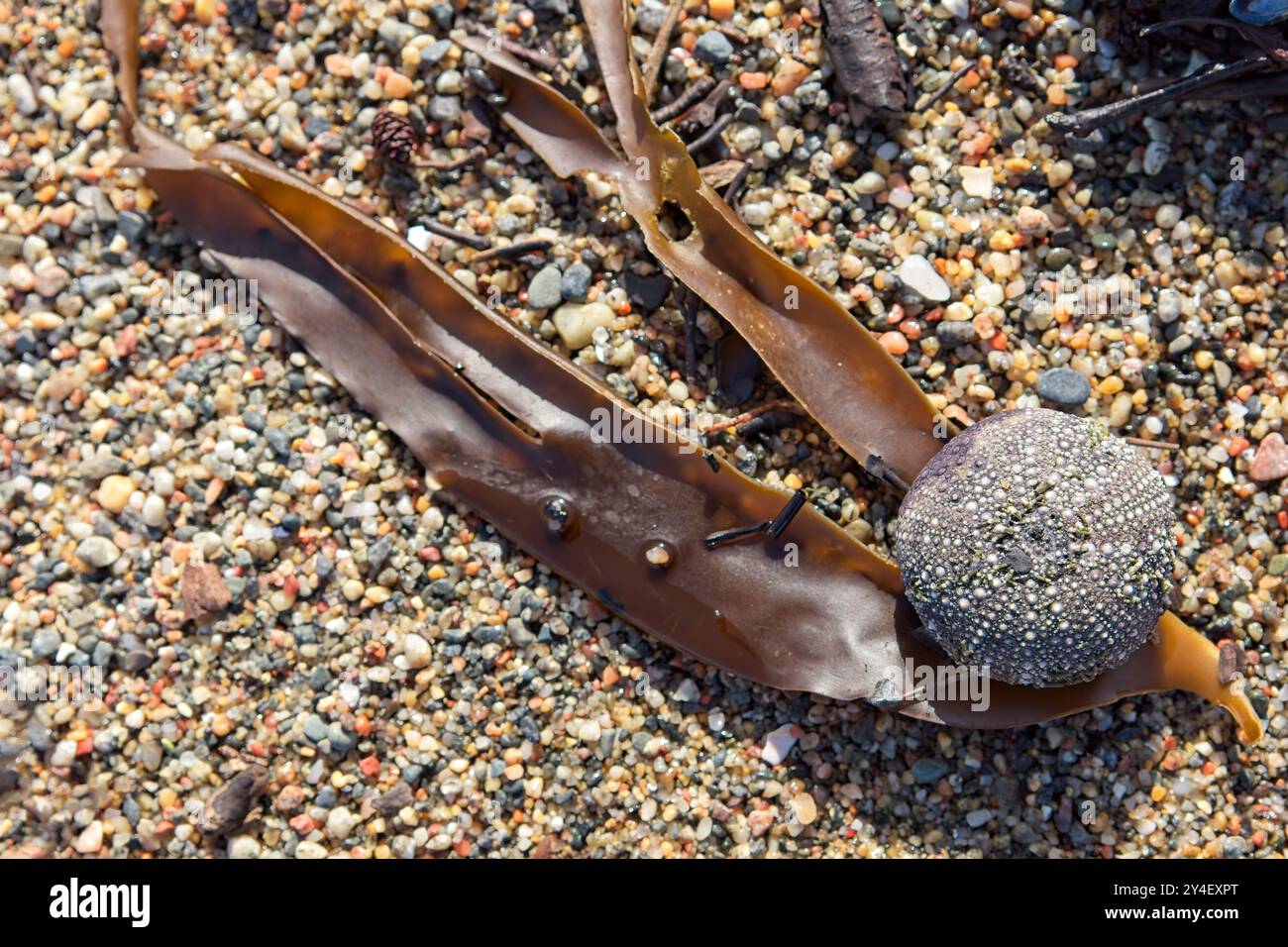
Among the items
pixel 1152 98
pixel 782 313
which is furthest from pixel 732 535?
pixel 1152 98

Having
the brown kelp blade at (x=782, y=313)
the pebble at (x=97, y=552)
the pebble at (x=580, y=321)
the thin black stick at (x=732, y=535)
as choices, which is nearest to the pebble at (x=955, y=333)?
the brown kelp blade at (x=782, y=313)

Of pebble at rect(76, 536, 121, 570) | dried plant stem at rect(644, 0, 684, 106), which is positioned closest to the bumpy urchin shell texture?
dried plant stem at rect(644, 0, 684, 106)

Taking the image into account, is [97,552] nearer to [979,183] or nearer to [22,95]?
[22,95]

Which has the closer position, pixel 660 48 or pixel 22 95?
pixel 660 48

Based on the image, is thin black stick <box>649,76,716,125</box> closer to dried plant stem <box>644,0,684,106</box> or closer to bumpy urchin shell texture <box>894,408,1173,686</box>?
dried plant stem <box>644,0,684,106</box>

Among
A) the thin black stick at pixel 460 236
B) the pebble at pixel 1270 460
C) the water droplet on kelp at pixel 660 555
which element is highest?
the thin black stick at pixel 460 236

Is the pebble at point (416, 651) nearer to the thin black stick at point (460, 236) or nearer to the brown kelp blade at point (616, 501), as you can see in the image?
the brown kelp blade at point (616, 501)
